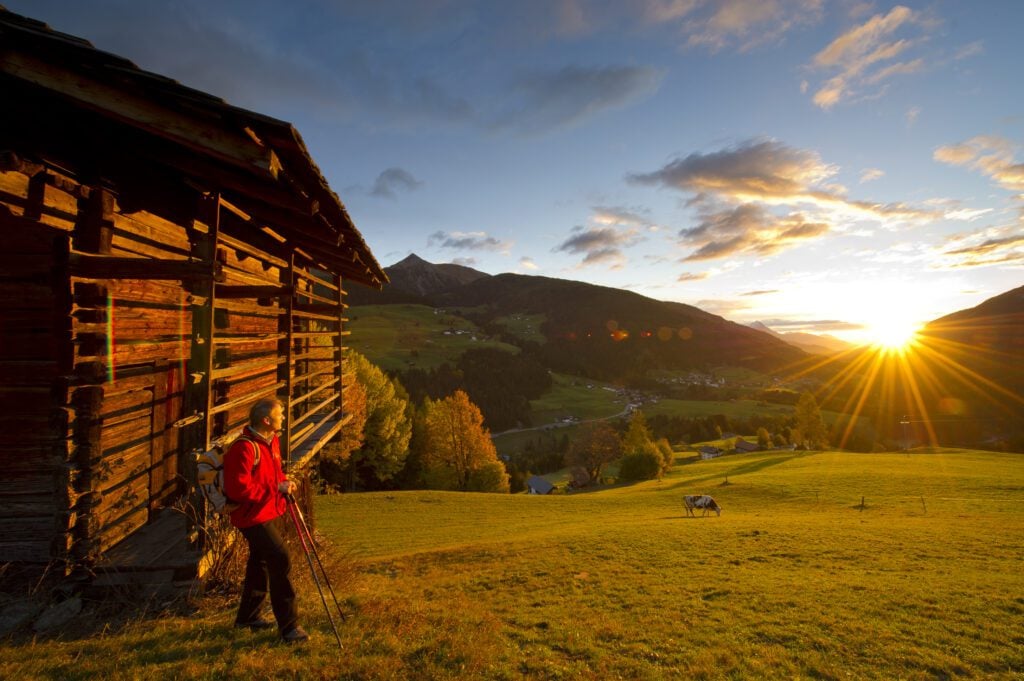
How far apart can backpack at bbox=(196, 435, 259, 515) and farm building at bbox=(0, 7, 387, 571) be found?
2.51ft

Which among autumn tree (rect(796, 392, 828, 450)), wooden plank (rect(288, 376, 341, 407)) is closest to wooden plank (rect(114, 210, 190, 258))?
wooden plank (rect(288, 376, 341, 407))

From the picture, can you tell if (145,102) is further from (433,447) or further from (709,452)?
(709,452)

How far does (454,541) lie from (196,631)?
57.4ft

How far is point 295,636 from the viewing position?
5551mm

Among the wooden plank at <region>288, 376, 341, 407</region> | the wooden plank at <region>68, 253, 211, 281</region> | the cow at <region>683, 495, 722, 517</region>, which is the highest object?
the wooden plank at <region>68, 253, 211, 281</region>

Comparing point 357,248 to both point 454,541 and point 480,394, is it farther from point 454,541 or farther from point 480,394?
point 480,394

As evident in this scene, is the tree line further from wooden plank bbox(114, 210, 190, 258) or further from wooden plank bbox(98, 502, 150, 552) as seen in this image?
wooden plank bbox(114, 210, 190, 258)

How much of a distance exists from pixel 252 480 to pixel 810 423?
85920 mm

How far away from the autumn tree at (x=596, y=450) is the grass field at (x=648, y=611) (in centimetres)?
4030

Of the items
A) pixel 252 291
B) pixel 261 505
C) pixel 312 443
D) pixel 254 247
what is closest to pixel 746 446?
pixel 312 443

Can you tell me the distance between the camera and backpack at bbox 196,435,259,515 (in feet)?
16.6

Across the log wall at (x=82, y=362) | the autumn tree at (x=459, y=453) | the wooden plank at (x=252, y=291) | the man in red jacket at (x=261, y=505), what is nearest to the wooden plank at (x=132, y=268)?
the log wall at (x=82, y=362)

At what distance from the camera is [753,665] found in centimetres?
720

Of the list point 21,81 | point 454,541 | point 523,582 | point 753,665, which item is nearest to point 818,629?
point 753,665
